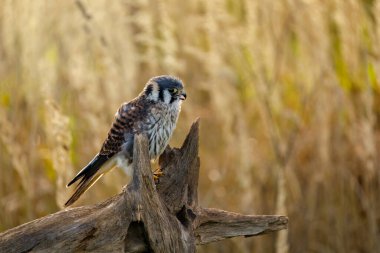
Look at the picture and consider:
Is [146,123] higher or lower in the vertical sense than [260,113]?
lower

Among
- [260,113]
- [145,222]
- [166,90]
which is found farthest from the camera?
[260,113]

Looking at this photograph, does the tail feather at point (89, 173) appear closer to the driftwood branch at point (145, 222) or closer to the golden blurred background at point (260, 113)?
the driftwood branch at point (145, 222)

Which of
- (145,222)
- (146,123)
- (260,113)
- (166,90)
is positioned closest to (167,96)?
(166,90)

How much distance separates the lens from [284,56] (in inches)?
173

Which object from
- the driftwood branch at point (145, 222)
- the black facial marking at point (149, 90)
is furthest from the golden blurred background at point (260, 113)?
the driftwood branch at point (145, 222)

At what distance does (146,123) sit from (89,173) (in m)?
0.33

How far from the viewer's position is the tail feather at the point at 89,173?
3.00 meters

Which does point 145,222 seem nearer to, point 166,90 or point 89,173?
point 89,173

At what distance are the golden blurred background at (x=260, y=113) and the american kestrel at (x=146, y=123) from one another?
0.66 m

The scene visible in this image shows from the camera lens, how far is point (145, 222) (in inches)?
98.2

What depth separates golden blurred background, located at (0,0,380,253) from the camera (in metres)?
3.88

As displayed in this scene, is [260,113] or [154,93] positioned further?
[260,113]

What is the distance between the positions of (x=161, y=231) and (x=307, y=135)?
6.62 feet

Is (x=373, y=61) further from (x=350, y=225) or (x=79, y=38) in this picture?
(x=79, y=38)
